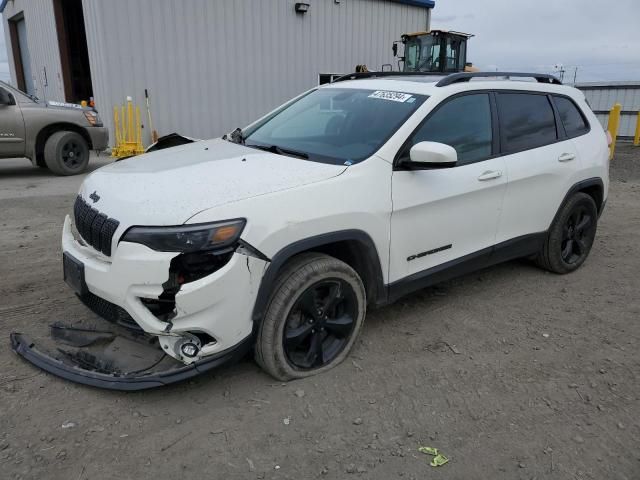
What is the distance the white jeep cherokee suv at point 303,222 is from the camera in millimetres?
2570

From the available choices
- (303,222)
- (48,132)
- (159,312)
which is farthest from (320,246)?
(48,132)

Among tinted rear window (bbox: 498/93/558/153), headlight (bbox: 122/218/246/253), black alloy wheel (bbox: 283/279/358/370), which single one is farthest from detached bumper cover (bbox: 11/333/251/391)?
tinted rear window (bbox: 498/93/558/153)

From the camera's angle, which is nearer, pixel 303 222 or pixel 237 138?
pixel 303 222

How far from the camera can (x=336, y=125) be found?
3.70 meters

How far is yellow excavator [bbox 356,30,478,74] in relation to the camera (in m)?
15.4

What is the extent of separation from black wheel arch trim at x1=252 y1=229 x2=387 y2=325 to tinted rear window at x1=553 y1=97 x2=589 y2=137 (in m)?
2.47

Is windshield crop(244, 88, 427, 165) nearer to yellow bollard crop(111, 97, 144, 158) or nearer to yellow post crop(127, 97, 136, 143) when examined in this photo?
yellow bollard crop(111, 97, 144, 158)

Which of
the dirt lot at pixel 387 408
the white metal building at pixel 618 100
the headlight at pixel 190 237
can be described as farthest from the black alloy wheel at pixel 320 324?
the white metal building at pixel 618 100

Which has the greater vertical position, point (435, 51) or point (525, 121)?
point (435, 51)

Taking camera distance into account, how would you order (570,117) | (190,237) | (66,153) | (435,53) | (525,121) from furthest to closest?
(435,53) < (66,153) < (570,117) < (525,121) < (190,237)

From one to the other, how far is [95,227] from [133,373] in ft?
2.64

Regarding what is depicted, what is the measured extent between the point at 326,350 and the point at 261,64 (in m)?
12.8

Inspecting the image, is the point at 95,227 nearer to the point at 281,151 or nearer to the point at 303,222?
the point at 303,222

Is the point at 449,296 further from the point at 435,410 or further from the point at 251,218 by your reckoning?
the point at 251,218
